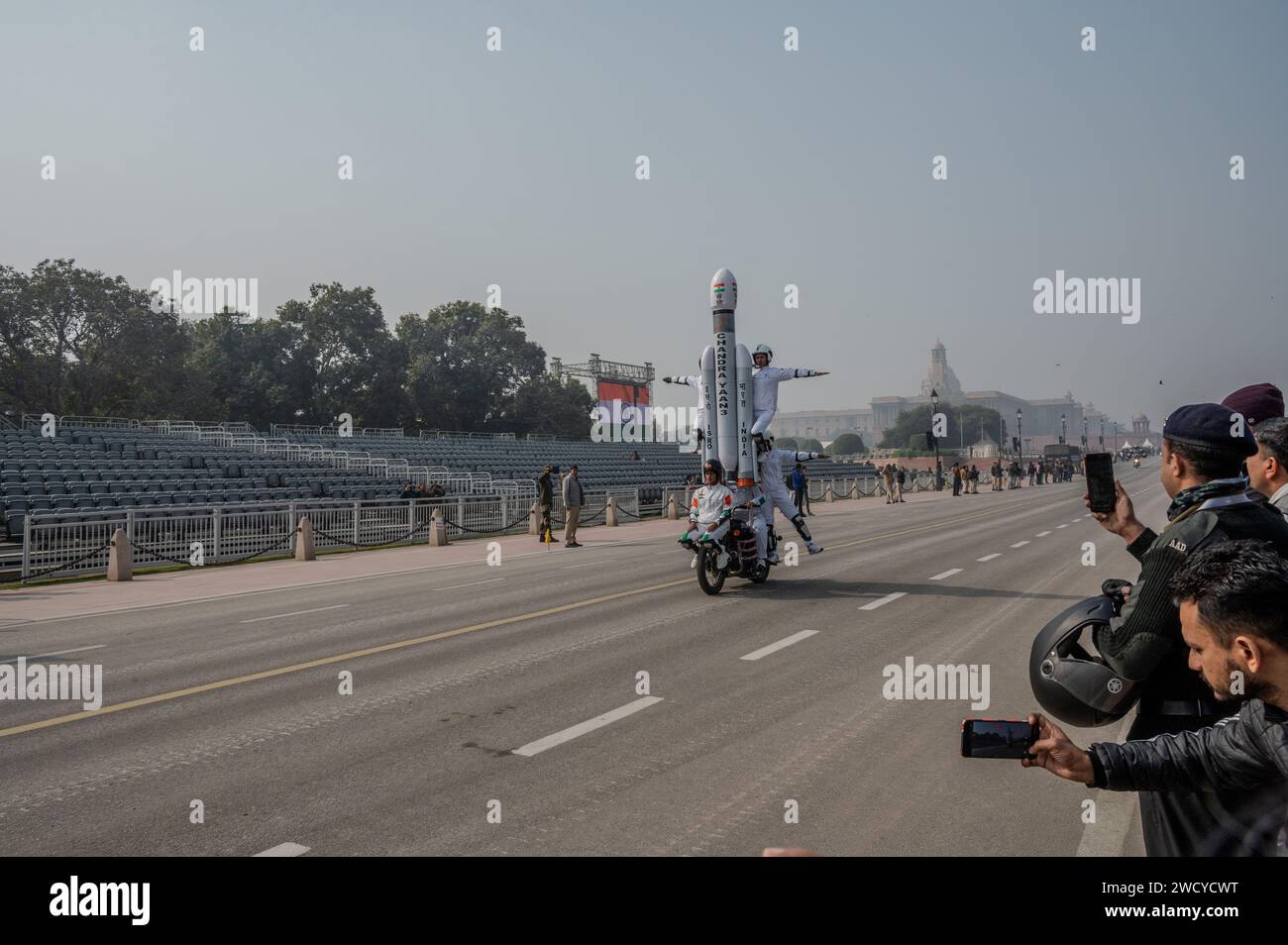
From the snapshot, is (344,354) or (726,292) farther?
(344,354)

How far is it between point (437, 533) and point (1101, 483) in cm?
2263

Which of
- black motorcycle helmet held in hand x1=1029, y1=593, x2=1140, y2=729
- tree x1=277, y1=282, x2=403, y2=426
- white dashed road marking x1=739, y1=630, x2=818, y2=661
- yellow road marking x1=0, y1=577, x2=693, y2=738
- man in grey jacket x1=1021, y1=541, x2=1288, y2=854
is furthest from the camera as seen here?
tree x1=277, y1=282, x2=403, y2=426

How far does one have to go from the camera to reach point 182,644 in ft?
33.9

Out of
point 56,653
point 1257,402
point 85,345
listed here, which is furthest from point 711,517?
point 85,345

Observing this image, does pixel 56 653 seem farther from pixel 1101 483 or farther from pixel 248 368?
pixel 248 368

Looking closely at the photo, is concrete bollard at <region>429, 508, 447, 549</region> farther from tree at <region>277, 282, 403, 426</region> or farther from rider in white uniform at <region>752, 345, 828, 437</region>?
tree at <region>277, 282, 403, 426</region>

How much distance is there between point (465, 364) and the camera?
3332 inches

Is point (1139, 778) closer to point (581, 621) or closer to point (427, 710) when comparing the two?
point (427, 710)

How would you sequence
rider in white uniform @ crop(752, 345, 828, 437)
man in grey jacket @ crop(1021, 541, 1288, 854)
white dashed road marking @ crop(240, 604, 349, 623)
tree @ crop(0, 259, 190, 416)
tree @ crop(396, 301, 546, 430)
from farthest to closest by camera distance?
tree @ crop(396, 301, 546, 430) → tree @ crop(0, 259, 190, 416) → rider in white uniform @ crop(752, 345, 828, 437) → white dashed road marking @ crop(240, 604, 349, 623) → man in grey jacket @ crop(1021, 541, 1288, 854)

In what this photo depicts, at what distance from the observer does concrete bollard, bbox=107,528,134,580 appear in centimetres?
1745

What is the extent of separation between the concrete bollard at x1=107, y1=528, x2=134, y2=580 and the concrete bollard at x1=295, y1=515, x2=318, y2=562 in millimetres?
4055

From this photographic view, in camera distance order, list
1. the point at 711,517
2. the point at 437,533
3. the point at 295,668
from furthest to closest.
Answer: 1. the point at 437,533
2. the point at 711,517
3. the point at 295,668

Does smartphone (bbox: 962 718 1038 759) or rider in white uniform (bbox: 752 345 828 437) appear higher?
rider in white uniform (bbox: 752 345 828 437)

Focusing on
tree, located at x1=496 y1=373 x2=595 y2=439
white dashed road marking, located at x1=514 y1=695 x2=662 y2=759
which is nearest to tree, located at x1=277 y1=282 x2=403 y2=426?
tree, located at x1=496 y1=373 x2=595 y2=439
